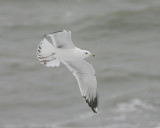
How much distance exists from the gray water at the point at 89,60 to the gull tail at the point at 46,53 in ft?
14.1

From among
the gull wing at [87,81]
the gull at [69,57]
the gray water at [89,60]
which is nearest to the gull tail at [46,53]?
the gull at [69,57]

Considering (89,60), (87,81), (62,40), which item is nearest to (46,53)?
(62,40)

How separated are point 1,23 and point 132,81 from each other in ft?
14.5

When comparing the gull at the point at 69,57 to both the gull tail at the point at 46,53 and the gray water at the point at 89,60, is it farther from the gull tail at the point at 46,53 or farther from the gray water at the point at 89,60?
the gray water at the point at 89,60

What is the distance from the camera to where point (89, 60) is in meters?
13.8

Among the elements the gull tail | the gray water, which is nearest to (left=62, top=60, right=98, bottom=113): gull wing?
the gull tail

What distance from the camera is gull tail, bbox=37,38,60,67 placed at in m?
6.90

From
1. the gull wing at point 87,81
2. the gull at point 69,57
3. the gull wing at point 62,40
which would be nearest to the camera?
the gull wing at point 62,40

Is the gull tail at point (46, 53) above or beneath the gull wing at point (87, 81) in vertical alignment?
above

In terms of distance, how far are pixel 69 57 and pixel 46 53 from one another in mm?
321

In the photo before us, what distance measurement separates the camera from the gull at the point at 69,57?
6.90 meters

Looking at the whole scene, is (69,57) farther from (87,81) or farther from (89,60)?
(89,60)

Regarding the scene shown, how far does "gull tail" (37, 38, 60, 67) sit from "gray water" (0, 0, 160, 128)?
430 centimetres

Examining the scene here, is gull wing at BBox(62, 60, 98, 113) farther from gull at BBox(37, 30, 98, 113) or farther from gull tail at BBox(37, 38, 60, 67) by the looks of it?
gull tail at BBox(37, 38, 60, 67)
